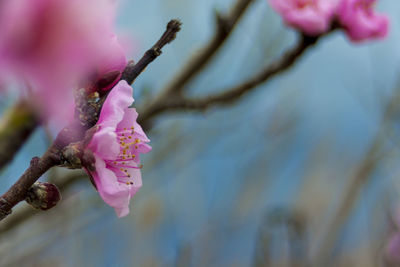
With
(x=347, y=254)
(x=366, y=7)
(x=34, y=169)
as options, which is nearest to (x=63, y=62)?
(x=34, y=169)

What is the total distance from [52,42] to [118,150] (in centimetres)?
25

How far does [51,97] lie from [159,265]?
1993mm

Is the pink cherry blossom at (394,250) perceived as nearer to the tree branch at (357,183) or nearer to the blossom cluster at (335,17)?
the tree branch at (357,183)

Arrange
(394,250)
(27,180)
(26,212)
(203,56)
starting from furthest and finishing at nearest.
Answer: (394,250) < (203,56) < (26,212) < (27,180)

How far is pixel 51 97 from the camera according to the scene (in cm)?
24

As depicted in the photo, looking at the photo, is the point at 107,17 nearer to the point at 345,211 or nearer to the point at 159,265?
the point at 345,211

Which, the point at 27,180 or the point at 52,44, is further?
the point at 27,180

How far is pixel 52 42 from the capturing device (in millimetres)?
235

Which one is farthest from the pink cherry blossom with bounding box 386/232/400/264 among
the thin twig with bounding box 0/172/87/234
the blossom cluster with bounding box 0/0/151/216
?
the blossom cluster with bounding box 0/0/151/216

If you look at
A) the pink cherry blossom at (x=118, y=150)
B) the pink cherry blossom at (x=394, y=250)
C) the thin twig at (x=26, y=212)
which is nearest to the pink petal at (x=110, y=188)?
the pink cherry blossom at (x=118, y=150)

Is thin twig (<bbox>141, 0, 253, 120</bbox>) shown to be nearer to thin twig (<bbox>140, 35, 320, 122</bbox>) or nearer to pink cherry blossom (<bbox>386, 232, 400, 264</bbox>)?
thin twig (<bbox>140, 35, 320, 122</bbox>)

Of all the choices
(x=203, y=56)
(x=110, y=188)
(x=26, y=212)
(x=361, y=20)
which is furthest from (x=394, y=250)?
(x=110, y=188)

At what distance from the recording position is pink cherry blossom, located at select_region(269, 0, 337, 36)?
115cm

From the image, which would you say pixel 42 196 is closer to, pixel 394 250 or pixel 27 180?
pixel 27 180
